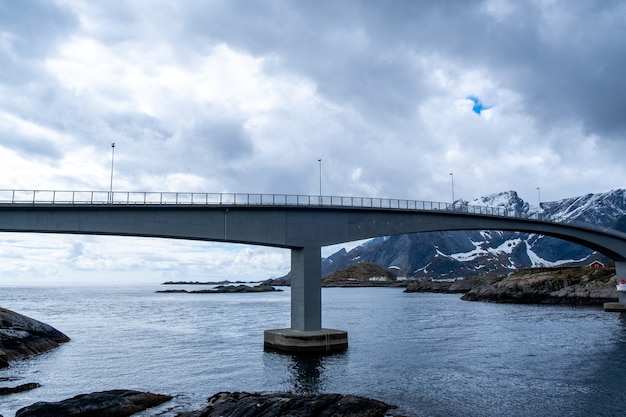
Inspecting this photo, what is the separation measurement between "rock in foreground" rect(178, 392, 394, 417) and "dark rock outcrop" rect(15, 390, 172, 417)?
3.42 m

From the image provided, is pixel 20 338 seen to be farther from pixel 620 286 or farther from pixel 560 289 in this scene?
pixel 560 289

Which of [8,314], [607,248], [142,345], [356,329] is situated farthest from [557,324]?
[8,314]

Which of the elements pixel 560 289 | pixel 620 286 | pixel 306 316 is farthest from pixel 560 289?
pixel 306 316

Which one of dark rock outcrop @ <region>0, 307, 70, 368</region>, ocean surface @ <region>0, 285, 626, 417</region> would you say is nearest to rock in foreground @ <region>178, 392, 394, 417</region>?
ocean surface @ <region>0, 285, 626, 417</region>

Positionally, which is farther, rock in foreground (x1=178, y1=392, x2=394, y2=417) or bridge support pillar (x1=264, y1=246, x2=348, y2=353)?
bridge support pillar (x1=264, y1=246, x2=348, y2=353)

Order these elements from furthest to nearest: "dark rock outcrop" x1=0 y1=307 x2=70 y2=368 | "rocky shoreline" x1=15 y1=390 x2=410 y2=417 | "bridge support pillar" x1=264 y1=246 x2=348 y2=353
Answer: "bridge support pillar" x1=264 y1=246 x2=348 y2=353 → "dark rock outcrop" x1=0 y1=307 x2=70 y2=368 → "rocky shoreline" x1=15 y1=390 x2=410 y2=417

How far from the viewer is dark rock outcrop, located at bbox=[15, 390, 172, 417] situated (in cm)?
2047

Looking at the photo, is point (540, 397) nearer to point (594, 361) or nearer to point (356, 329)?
point (594, 361)

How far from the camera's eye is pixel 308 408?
20.4 metres

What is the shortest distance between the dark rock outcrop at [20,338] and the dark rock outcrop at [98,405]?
16.2 meters

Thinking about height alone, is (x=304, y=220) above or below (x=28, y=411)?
above

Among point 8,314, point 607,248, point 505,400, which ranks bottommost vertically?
point 505,400

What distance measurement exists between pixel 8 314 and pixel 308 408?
32434mm

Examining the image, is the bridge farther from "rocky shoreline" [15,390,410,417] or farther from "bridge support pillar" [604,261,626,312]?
"bridge support pillar" [604,261,626,312]
